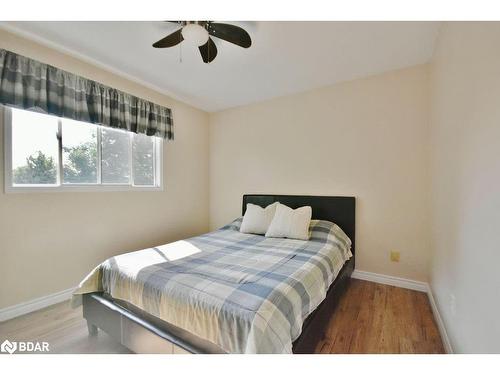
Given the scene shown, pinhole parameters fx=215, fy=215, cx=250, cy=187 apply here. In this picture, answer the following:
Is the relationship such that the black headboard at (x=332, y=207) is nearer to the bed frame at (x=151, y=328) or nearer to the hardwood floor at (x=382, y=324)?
the hardwood floor at (x=382, y=324)

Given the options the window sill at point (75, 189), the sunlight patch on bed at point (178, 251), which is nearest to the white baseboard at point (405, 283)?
the sunlight patch on bed at point (178, 251)

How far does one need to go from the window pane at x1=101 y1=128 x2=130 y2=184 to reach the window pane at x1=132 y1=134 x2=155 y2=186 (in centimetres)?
10

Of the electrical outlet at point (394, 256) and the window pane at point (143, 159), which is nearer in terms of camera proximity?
the electrical outlet at point (394, 256)

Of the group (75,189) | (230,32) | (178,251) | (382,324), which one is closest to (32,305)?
(75,189)

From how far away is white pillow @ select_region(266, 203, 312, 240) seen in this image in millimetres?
2322

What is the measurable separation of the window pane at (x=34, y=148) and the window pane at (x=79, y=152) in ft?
0.27

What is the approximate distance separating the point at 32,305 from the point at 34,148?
4.60ft

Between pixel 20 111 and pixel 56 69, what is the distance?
1.60 ft

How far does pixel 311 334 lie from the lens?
133 cm

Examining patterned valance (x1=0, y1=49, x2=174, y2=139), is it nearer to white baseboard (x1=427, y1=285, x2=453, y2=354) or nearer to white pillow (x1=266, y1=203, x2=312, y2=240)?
white pillow (x1=266, y1=203, x2=312, y2=240)

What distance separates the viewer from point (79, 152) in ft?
7.35

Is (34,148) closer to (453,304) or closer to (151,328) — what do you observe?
(151,328)

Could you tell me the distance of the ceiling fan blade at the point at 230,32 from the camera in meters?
1.54
